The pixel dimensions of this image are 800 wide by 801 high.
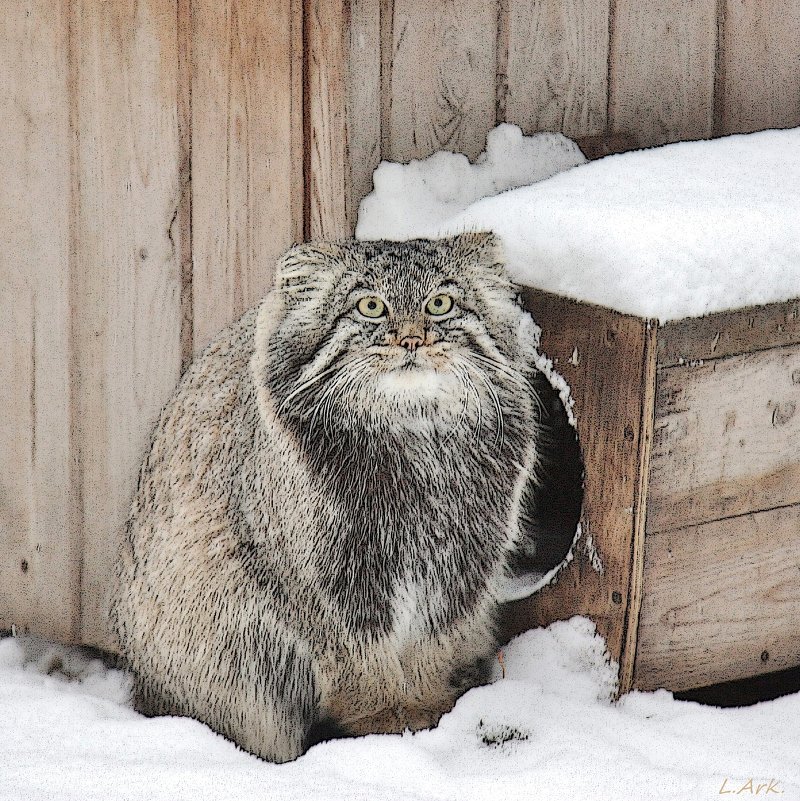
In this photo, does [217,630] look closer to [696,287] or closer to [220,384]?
[220,384]

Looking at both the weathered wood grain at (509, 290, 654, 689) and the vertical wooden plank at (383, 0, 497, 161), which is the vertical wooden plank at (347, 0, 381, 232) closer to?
the vertical wooden plank at (383, 0, 497, 161)

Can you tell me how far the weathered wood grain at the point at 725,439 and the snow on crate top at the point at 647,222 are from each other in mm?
162

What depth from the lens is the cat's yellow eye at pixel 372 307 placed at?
2.96 metres

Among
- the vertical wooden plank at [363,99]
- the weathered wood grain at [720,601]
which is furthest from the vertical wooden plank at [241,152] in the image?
the weathered wood grain at [720,601]

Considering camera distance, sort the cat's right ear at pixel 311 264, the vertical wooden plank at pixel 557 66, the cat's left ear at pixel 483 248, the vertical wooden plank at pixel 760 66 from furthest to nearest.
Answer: the vertical wooden plank at pixel 760 66
the vertical wooden plank at pixel 557 66
the cat's left ear at pixel 483 248
the cat's right ear at pixel 311 264

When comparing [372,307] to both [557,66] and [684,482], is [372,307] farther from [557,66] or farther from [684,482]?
[557,66]

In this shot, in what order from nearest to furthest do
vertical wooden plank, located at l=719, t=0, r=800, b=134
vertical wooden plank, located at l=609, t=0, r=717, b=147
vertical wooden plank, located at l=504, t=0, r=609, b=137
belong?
1. vertical wooden plank, located at l=504, t=0, r=609, b=137
2. vertical wooden plank, located at l=609, t=0, r=717, b=147
3. vertical wooden plank, located at l=719, t=0, r=800, b=134

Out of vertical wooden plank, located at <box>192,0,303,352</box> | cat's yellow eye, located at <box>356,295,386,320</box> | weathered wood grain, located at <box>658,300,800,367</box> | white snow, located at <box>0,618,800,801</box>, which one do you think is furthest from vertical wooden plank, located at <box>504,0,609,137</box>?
white snow, located at <box>0,618,800,801</box>

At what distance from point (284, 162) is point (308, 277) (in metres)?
0.73

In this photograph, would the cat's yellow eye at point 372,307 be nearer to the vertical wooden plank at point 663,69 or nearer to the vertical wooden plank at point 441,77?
the vertical wooden plank at point 441,77

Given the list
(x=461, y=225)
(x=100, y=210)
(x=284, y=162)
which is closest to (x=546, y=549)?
(x=461, y=225)

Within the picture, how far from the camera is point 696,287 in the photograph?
306 centimetres

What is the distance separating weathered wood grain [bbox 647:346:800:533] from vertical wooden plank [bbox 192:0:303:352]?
1.20 meters

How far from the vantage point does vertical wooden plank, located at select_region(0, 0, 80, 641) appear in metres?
3.52
